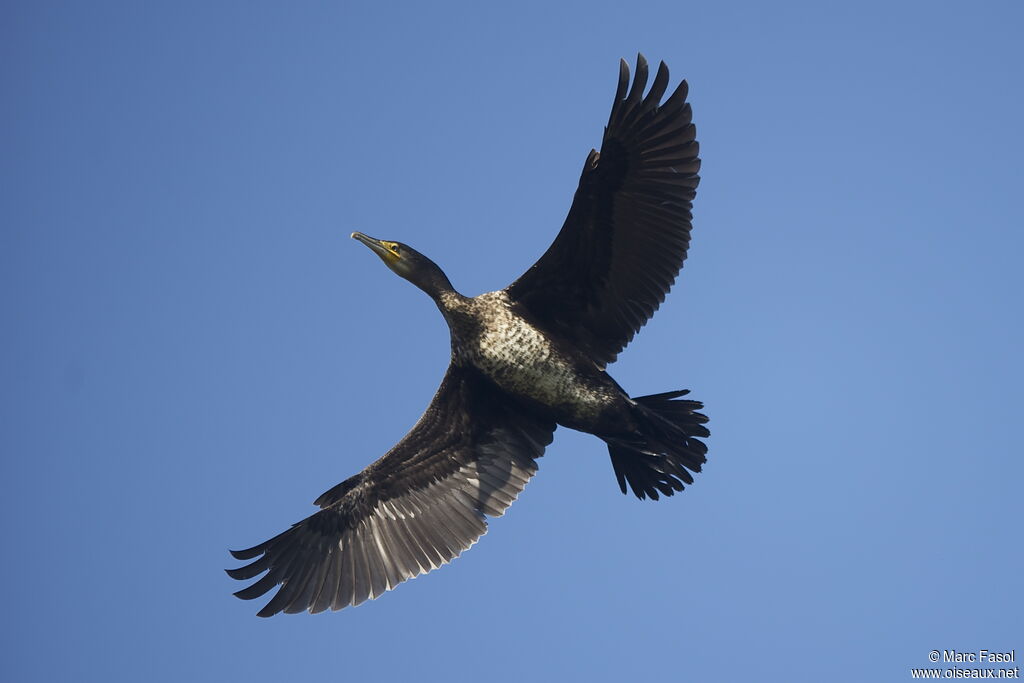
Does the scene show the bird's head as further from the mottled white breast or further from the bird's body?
the mottled white breast

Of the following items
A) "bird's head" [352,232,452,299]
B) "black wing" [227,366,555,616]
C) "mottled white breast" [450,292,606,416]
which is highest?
"bird's head" [352,232,452,299]

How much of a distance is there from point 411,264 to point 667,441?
8.50 feet

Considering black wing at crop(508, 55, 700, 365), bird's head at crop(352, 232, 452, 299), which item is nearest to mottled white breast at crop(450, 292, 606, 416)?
black wing at crop(508, 55, 700, 365)

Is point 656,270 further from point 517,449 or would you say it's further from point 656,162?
point 517,449

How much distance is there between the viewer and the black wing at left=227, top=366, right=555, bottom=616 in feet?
31.3

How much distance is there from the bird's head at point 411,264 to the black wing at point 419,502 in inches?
27.8

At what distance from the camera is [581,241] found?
934 centimetres

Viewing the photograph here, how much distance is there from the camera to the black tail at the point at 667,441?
926 cm

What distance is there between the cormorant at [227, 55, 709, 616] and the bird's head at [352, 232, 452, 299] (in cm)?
1

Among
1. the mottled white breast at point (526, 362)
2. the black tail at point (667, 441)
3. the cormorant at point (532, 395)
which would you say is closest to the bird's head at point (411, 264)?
the cormorant at point (532, 395)

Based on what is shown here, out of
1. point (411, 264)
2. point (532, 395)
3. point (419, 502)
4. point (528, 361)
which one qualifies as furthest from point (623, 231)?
point (419, 502)

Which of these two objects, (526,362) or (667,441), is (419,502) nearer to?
(526,362)

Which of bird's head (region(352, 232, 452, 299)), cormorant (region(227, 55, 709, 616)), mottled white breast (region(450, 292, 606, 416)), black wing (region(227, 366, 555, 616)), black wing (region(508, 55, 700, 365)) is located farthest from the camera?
bird's head (region(352, 232, 452, 299))

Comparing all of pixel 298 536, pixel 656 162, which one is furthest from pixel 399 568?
pixel 656 162
